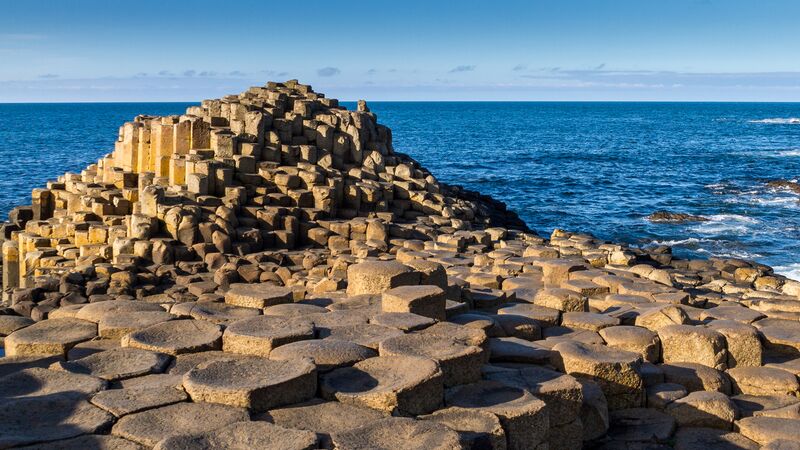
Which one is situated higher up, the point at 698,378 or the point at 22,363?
the point at 22,363

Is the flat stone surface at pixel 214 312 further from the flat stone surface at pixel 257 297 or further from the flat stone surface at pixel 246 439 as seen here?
the flat stone surface at pixel 246 439

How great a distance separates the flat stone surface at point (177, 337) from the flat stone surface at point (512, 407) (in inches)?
93.0

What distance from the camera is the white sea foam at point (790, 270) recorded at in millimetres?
23016

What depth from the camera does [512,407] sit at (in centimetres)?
695

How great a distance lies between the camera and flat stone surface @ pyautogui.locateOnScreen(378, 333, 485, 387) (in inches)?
295

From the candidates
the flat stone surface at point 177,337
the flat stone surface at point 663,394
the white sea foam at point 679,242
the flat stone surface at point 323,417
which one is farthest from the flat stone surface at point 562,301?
the white sea foam at point 679,242

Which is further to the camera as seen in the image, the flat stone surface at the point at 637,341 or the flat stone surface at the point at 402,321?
the flat stone surface at the point at 637,341

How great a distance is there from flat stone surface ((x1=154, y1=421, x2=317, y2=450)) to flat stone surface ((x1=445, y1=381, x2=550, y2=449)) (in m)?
1.70

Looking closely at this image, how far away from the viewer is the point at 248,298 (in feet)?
31.6

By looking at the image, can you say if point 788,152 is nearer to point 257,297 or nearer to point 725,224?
point 725,224

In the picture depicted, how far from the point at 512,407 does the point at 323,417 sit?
1598mm

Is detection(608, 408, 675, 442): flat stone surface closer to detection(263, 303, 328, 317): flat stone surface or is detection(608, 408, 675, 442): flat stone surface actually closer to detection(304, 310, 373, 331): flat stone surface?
detection(304, 310, 373, 331): flat stone surface

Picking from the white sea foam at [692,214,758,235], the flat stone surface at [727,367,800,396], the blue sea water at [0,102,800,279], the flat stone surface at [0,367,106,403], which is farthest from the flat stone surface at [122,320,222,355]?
the white sea foam at [692,214,758,235]

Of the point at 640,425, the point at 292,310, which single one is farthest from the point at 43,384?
the point at 640,425
